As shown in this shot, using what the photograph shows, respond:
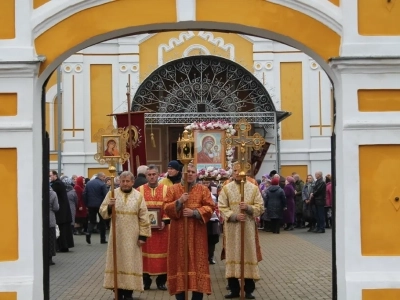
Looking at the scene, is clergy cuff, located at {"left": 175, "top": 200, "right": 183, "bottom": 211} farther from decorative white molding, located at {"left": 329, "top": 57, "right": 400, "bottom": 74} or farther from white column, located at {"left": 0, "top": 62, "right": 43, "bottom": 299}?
decorative white molding, located at {"left": 329, "top": 57, "right": 400, "bottom": 74}

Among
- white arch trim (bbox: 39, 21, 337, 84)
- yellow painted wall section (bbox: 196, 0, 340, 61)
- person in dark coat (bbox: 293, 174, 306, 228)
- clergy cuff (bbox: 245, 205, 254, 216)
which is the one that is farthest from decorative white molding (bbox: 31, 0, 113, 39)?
person in dark coat (bbox: 293, 174, 306, 228)

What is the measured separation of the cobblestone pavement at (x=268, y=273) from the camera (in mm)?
12430

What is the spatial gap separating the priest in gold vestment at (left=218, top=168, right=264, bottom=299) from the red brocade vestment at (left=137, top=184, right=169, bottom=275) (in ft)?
3.43

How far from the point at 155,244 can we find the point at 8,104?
13.4 feet

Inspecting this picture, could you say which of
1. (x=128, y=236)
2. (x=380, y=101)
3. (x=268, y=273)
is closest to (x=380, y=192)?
(x=380, y=101)

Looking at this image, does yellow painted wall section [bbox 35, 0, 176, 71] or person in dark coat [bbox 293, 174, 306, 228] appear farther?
person in dark coat [bbox 293, 174, 306, 228]

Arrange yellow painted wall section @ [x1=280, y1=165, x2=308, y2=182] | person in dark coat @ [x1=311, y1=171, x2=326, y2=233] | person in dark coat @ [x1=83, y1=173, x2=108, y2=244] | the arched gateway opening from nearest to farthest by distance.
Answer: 1. person in dark coat @ [x1=83, y1=173, x2=108, y2=244]
2. person in dark coat @ [x1=311, y1=171, x2=326, y2=233]
3. the arched gateway opening
4. yellow painted wall section @ [x1=280, y1=165, x2=308, y2=182]

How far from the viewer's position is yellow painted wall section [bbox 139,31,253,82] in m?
29.3

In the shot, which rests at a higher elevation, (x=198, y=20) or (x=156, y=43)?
(x=156, y=43)

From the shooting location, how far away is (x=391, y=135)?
9406 mm

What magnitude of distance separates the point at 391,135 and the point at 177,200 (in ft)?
8.92

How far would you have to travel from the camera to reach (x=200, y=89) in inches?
1081

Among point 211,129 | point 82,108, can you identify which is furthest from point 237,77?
point 211,129

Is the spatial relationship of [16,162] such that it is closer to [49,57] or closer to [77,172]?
[49,57]
